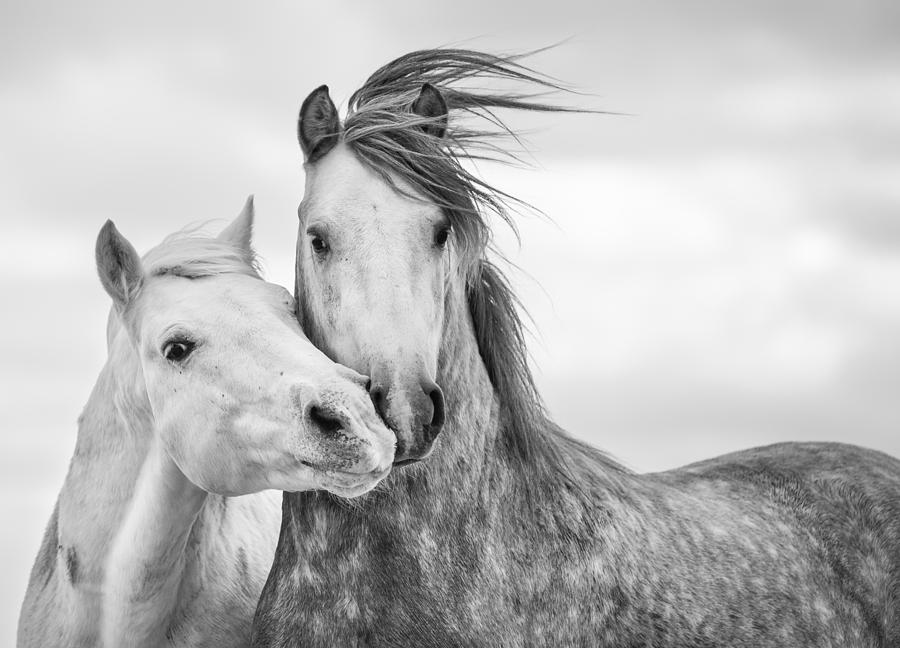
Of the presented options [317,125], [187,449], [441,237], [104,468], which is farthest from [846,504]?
[104,468]

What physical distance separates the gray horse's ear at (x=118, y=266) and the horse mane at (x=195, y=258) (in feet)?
0.32

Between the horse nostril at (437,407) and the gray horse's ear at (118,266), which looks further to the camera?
the gray horse's ear at (118,266)

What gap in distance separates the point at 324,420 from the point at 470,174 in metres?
1.62

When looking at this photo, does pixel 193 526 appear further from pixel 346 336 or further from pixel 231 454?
pixel 346 336

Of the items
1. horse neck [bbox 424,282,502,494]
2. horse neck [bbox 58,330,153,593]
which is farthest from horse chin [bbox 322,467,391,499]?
horse neck [bbox 58,330,153,593]

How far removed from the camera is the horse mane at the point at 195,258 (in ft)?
18.4

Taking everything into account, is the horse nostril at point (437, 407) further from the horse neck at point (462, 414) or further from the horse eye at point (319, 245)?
the horse eye at point (319, 245)

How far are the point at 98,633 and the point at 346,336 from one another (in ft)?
6.36

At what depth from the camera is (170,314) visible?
530 centimetres

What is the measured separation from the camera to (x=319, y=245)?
17.3 ft

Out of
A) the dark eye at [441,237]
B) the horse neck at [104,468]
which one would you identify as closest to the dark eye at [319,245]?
the dark eye at [441,237]

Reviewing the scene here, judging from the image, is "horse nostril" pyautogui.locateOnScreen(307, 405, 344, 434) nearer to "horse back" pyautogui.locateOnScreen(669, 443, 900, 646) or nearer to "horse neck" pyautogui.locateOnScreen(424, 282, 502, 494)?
"horse neck" pyautogui.locateOnScreen(424, 282, 502, 494)

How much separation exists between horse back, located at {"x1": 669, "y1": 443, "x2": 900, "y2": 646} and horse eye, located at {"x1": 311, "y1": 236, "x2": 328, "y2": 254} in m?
3.04

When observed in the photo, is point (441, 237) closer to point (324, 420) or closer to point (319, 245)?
point (319, 245)
